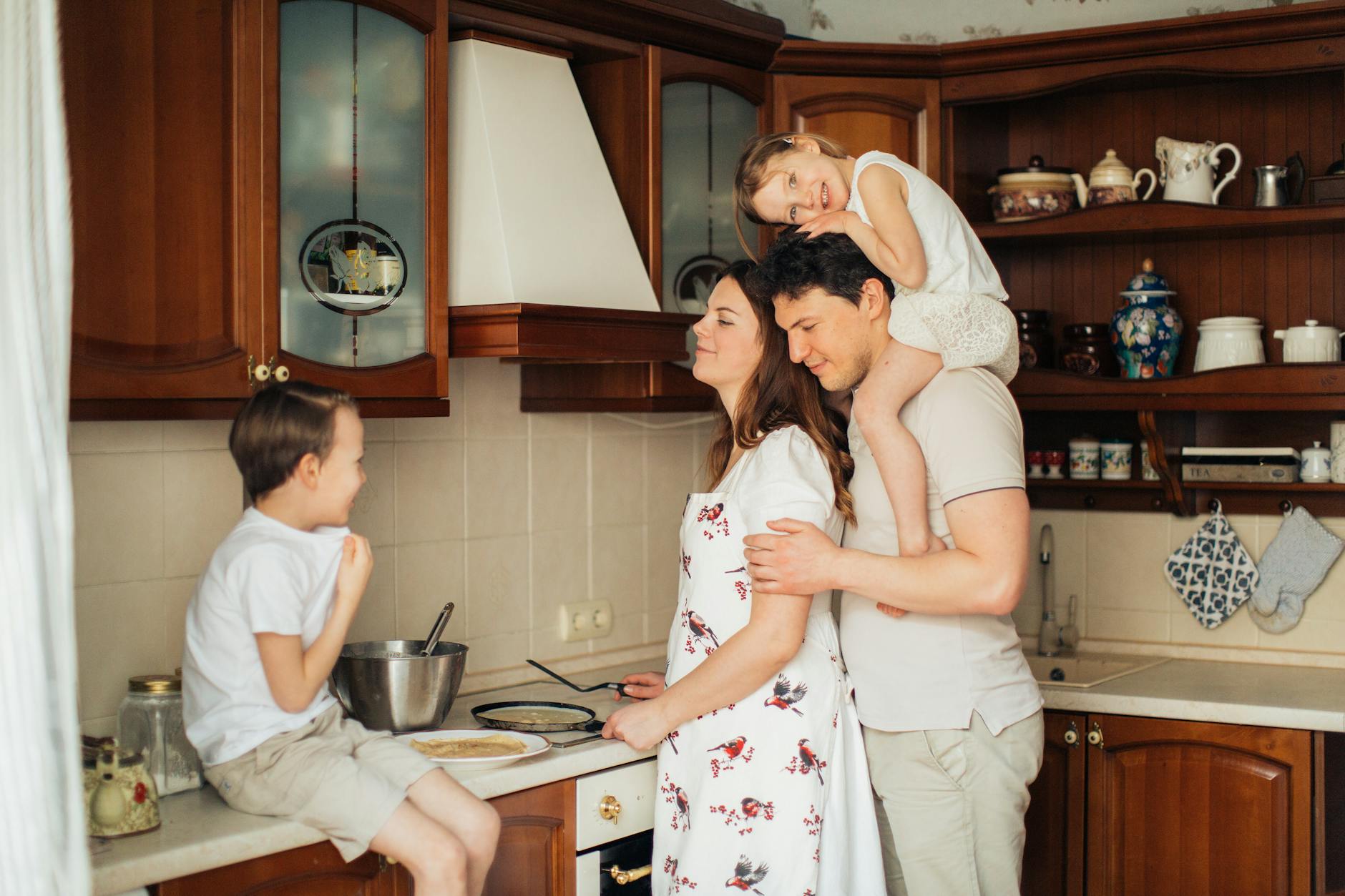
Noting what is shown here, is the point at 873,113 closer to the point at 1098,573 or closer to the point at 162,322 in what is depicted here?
the point at 1098,573

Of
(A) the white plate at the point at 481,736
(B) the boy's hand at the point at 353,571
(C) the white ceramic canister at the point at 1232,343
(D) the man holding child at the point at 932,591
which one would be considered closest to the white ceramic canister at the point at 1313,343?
(C) the white ceramic canister at the point at 1232,343

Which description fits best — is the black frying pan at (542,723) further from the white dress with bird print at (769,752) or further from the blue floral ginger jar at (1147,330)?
the blue floral ginger jar at (1147,330)

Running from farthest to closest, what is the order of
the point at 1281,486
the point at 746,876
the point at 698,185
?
the point at 1281,486
the point at 698,185
the point at 746,876

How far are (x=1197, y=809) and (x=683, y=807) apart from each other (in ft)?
3.85

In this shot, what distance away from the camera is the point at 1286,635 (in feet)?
9.67

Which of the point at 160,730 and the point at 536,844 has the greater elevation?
the point at 160,730

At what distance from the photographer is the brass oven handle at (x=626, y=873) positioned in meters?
2.12

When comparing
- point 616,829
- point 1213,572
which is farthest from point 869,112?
point 616,829

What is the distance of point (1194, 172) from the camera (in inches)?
112

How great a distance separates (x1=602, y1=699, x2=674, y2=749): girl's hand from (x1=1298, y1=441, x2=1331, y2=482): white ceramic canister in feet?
5.57

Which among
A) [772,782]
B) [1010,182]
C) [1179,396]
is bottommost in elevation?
[772,782]

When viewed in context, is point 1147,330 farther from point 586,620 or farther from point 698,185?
point 586,620

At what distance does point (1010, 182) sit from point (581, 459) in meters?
1.20

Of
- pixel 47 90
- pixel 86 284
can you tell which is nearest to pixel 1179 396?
pixel 86 284
